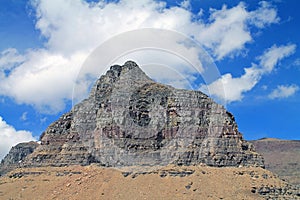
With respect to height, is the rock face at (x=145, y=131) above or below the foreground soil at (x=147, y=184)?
above

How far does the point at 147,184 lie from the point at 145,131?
25721 mm

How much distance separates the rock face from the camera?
15475cm

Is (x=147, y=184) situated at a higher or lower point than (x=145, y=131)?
lower

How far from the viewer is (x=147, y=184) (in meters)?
142

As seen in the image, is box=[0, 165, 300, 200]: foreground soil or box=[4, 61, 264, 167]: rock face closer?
box=[0, 165, 300, 200]: foreground soil

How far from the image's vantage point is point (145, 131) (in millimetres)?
164250

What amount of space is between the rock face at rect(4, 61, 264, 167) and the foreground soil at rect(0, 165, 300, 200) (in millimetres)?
4499

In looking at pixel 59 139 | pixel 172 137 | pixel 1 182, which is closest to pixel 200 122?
pixel 172 137

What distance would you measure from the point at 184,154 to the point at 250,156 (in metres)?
20.3

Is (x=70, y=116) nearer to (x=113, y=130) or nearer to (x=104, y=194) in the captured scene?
(x=113, y=130)

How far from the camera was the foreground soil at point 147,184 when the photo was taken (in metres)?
137

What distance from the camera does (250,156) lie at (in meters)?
156

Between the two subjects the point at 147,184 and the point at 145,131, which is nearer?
the point at 147,184

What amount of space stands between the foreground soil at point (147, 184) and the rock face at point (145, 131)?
450cm
